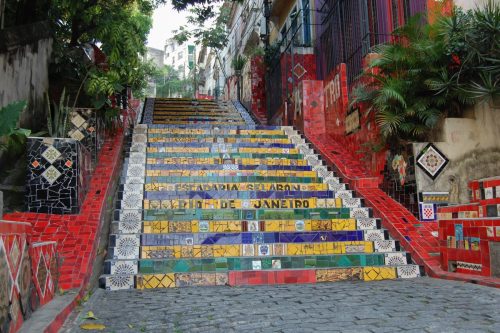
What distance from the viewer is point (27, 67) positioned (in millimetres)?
7621

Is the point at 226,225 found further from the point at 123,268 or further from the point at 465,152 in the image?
the point at 465,152

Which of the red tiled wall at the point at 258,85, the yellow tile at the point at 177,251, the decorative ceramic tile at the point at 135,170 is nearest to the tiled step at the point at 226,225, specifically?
the yellow tile at the point at 177,251

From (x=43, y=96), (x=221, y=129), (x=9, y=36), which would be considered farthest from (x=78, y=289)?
(x=221, y=129)

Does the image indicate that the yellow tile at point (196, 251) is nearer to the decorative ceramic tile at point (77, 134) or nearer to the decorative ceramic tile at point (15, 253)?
the decorative ceramic tile at point (15, 253)

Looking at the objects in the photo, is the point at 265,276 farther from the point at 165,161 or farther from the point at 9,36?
the point at 9,36

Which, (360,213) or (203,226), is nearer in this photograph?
(203,226)

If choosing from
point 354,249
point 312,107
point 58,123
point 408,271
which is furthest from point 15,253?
point 312,107

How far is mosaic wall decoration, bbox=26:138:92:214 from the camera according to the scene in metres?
5.93

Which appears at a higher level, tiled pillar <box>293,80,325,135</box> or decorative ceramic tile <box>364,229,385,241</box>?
tiled pillar <box>293,80,325,135</box>

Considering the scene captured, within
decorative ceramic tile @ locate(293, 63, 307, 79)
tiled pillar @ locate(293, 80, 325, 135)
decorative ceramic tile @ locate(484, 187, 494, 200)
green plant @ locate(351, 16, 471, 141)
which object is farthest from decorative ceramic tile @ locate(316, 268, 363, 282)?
decorative ceramic tile @ locate(293, 63, 307, 79)

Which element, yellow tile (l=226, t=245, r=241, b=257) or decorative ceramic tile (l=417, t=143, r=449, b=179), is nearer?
yellow tile (l=226, t=245, r=241, b=257)

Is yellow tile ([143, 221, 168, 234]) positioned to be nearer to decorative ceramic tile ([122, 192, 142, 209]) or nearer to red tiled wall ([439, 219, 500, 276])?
decorative ceramic tile ([122, 192, 142, 209])

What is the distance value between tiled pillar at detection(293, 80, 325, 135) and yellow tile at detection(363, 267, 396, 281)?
509cm

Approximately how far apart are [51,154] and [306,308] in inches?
157
